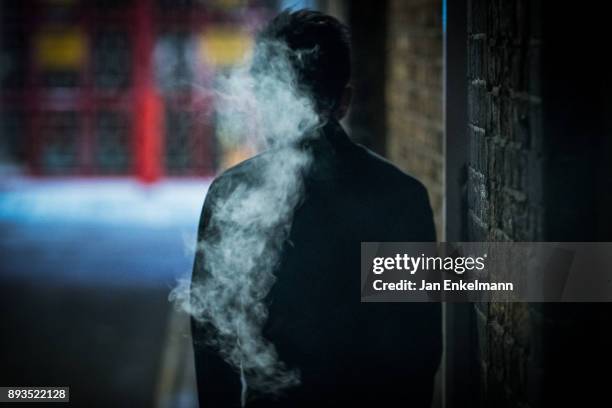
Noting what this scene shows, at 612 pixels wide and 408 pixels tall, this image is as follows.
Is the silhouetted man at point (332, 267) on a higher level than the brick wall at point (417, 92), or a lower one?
lower

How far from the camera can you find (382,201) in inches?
76.1

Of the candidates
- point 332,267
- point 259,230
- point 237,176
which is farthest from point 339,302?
point 237,176

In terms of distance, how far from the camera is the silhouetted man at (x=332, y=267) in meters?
1.91

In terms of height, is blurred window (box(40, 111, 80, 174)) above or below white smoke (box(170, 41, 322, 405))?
above

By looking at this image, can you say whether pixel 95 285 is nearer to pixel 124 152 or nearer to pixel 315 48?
pixel 124 152

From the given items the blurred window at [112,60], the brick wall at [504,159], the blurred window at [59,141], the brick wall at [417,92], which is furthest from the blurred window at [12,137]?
the brick wall at [504,159]

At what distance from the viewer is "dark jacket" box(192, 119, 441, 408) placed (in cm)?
191

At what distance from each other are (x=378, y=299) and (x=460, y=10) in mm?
700

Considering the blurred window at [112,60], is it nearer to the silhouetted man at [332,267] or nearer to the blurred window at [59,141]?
the blurred window at [59,141]

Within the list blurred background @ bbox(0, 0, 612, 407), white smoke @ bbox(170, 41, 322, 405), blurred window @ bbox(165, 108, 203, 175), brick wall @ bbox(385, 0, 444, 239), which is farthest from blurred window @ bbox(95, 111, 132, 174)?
white smoke @ bbox(170, 41, 322, 405)

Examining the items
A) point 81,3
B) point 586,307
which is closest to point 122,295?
point 81,3

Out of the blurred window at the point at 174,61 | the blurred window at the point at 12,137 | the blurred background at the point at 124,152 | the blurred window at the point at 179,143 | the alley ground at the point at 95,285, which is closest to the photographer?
the blurred background at the point at 124,152

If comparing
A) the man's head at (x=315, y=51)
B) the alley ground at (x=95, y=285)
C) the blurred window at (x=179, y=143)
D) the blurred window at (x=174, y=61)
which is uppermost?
the blurred window at (x=174, y=61)

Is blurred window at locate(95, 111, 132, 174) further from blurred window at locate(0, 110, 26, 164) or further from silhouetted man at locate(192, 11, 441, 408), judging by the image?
silhouetted man at locate(192, 11, 441, 408)
